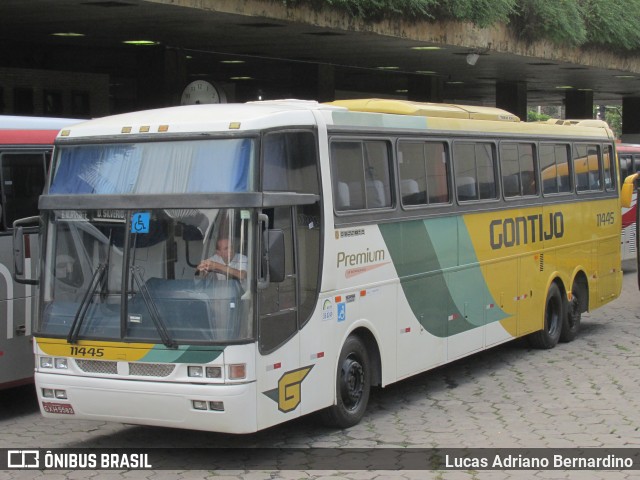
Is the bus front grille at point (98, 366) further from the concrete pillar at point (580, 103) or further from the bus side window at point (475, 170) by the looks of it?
the concrete pillar at point (580, 103)

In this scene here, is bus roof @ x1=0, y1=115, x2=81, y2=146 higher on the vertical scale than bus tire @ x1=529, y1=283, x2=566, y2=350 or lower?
higher

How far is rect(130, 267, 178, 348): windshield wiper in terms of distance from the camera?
320 inches

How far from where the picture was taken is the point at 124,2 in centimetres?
1433

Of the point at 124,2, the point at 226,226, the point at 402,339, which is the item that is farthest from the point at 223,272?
the point at 124,2

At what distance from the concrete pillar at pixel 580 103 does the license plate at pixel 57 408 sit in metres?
31.5

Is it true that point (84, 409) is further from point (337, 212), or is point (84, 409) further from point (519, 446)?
point (519, 446)

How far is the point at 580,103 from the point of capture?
37906 mm

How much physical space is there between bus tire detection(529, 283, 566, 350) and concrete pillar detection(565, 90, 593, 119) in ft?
80.5

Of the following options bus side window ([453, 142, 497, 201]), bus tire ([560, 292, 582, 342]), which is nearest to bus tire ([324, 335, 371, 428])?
bus side window ([453, 142, 497, 201])

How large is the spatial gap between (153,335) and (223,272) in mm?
722

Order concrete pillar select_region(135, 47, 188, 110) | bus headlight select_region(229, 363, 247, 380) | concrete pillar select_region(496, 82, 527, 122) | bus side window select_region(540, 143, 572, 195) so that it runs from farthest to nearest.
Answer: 1. concrete pillar select_region(496, 82, 527, 122)
2. concrete pillar select_region(135, 47, 188, 110)
3. bus side window select_region(540, 143, 572, 195)
4. bus headlight select_region(229, 363, 247, 380)

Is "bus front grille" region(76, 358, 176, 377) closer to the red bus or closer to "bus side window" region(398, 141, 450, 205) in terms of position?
"bus side window" region(398, 141, 450, 205)

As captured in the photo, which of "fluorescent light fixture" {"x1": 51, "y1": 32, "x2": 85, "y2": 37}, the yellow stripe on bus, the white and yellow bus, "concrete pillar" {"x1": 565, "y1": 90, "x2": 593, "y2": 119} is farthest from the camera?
"concrete pillar" {"x1": 565, "y1": 90, "x2": 593, "y2": 119}

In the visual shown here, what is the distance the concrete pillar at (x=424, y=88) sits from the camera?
2992 cm
